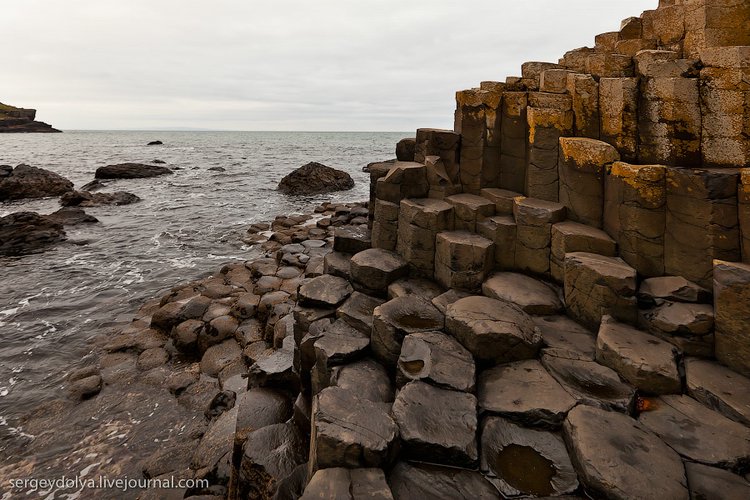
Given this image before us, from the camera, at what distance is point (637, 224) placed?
5.16 meters

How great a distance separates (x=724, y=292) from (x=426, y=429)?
3.68 meters

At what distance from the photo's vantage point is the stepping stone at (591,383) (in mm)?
4012

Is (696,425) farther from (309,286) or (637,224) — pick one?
(309,286)

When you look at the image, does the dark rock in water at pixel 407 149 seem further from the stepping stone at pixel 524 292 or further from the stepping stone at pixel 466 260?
the stepping stone at pixel 524 292

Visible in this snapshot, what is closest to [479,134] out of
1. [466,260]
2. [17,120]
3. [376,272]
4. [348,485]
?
[466,260]

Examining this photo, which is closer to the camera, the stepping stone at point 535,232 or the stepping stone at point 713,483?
the stepping stone at point 713,483

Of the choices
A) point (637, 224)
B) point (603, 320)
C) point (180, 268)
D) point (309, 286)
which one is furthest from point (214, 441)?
point (180, 268)

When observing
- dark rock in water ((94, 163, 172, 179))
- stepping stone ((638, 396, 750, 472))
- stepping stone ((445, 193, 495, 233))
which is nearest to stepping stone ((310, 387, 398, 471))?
stepping stone ((638, 396, 750, 472))

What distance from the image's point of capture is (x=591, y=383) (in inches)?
170

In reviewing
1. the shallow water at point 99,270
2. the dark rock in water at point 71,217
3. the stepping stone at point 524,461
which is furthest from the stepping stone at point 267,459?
the dark rock in water at point 71,217

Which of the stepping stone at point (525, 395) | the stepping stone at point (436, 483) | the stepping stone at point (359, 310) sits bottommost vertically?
the stepping stone at point (436, 483)

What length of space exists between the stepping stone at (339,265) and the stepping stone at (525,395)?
3.32 meters

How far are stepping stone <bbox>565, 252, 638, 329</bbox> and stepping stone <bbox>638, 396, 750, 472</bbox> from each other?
1197 millimetres

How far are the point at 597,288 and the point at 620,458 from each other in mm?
2288
